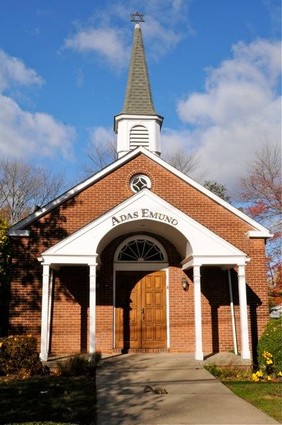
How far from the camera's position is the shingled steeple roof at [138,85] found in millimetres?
19031

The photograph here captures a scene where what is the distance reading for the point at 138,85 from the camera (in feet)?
66.4

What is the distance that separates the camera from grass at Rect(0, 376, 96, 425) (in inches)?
286

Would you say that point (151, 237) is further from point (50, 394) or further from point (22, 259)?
point (50, 394)

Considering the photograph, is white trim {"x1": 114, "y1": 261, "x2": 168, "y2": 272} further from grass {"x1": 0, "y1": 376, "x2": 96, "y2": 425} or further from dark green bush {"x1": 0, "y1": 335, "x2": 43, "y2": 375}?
grass {"x1": 0, "y1": 376, "x2": 96, "y2": 425}

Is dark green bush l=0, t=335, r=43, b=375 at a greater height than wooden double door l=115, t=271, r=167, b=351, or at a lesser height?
lesser

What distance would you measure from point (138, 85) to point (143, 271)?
9.24 metres

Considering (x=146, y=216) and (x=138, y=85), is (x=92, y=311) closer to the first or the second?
(x=146, y=216)

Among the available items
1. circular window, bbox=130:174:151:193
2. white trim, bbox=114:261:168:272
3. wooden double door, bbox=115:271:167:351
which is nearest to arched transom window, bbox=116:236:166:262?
white trim, bbox=114:261:168:272

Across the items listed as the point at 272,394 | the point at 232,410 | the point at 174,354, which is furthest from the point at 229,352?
the point at 232,410

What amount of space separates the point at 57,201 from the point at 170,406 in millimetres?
7995

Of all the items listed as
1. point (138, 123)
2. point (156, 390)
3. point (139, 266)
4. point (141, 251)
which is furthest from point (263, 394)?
point (138, 123)

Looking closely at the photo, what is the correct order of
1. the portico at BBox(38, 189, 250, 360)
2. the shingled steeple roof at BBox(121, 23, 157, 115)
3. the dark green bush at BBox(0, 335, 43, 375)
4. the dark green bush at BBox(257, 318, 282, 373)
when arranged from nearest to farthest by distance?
the dark green bush at BBox(0, 335, 43, 375), the dark green bush at BBox(257, 318, 282, 373), the portico at BBox(38, 189, 250, 360), the shingled steeple roof at BBox(121, 23, 157, 115)

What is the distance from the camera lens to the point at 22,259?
1398 centimetres

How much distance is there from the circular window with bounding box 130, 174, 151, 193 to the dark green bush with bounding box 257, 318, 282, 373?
5824mm
